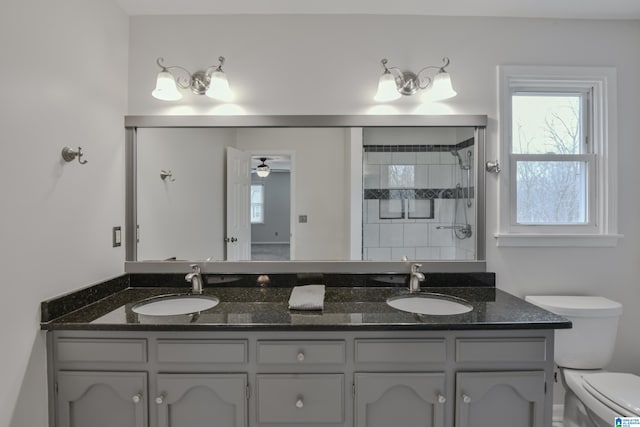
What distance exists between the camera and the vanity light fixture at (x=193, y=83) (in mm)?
1821

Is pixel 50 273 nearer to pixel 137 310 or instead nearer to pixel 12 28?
pixel 137 310

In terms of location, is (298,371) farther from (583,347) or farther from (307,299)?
(583,347)

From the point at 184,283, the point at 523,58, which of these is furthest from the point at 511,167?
the point at 184,283

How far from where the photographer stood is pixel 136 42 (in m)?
1.95

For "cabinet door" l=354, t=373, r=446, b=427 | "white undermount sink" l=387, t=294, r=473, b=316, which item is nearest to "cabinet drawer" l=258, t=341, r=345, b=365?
"cabinet door" l=354, t=373, r=446, b=427

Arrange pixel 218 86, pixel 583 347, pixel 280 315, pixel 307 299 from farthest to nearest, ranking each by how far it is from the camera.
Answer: pixel 218 86
pixel 583 347
pixel 307 299
pixel 280 315

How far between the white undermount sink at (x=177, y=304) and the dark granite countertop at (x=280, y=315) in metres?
0.06

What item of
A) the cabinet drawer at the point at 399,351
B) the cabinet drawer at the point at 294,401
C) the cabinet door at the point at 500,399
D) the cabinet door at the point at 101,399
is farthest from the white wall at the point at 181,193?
the cabinet door at the point at 500,399

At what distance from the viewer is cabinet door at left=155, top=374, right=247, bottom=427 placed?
4.58 feet

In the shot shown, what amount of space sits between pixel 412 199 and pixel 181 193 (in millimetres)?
1337

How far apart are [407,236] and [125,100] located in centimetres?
176

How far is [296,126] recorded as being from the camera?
1.96m

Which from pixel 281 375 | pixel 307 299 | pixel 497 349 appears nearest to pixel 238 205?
pixel 307 299

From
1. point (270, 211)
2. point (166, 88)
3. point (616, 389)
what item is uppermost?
point (166, 88)
